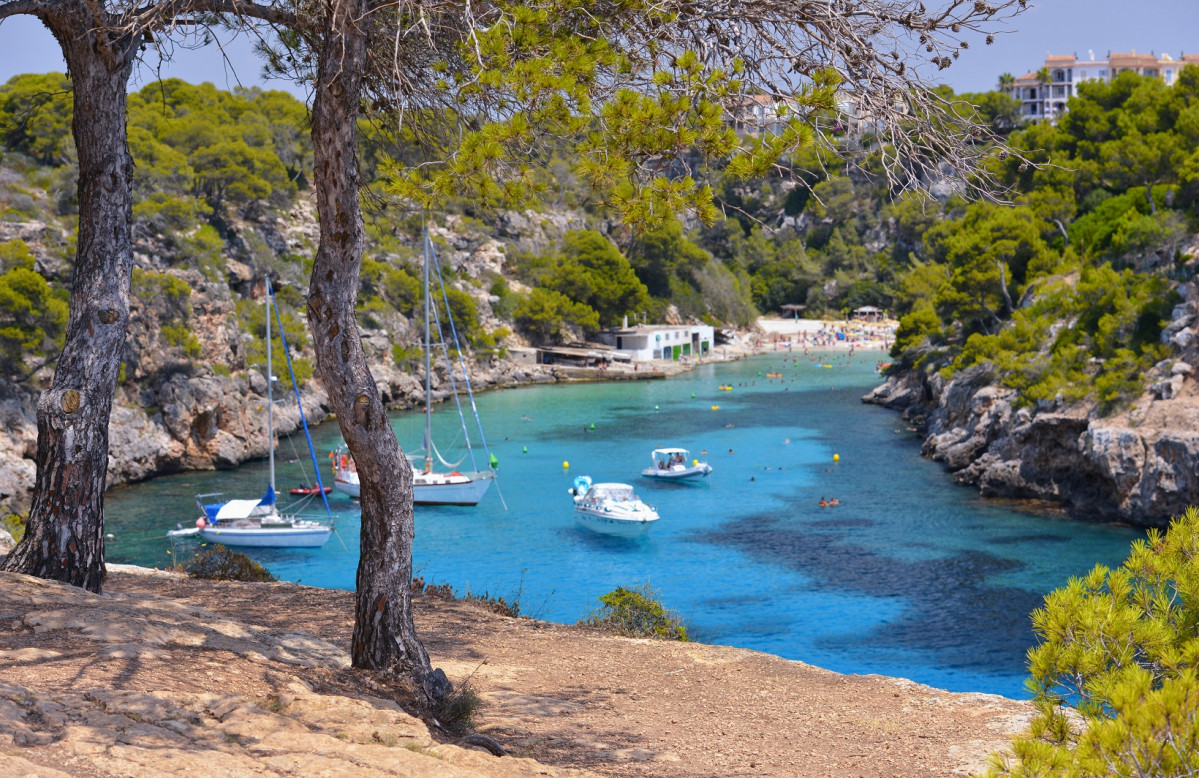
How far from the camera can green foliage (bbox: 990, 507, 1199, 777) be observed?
2.97 meters

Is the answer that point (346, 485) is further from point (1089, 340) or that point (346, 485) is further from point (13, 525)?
point (1089, 340)

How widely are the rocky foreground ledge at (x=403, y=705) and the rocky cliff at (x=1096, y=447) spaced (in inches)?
737

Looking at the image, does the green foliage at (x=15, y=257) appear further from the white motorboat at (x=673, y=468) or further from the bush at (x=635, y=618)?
the bush at (x=635, y=618)

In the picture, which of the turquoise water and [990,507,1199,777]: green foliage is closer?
[990,507,1199,777]: green foliage

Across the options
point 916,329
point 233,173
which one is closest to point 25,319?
point 233,173

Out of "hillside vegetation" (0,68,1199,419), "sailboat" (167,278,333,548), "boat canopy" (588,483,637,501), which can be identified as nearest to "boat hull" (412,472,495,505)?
"boat canopy" (588,483,637,501)

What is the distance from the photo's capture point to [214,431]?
37.2m

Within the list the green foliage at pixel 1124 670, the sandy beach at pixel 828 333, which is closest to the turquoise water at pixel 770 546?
the green foliage at pixel 1124 670

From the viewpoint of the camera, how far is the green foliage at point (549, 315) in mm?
68500

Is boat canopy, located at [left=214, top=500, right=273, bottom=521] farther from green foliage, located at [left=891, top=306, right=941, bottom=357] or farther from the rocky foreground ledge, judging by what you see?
green foliage, located at [left=891, top=306, right=941, bottom=357]

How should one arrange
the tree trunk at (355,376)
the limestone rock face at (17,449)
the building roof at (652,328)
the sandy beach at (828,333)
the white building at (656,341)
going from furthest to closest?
the sandy beach at (828,333)
the building roof at (652,328)
the white building at (656,341)
the limestone rock face at (17,449)
the tree trunk at (355,376)

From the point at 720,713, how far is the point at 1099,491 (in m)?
24.3

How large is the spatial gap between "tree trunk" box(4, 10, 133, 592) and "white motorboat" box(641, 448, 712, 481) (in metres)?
28.0

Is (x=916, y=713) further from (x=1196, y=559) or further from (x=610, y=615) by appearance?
(x=610, y=615)
